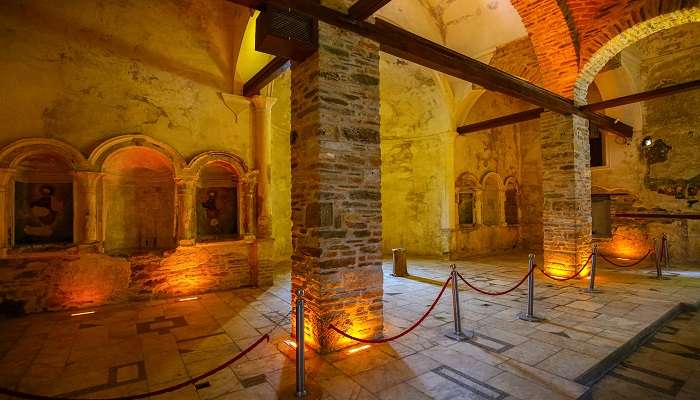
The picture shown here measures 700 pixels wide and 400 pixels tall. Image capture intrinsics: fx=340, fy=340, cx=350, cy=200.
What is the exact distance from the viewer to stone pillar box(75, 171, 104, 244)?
598 centimetres

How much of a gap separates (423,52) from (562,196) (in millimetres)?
5410

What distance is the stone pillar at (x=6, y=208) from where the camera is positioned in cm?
532

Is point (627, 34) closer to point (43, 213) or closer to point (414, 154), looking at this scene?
point (414, 154)

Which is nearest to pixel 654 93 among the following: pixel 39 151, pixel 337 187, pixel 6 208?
pixel 337 187

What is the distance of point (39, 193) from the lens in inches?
235

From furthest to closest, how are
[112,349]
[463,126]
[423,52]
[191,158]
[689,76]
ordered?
[463,126] < [689,76] < [191,158] < [423,52] < [112,349]

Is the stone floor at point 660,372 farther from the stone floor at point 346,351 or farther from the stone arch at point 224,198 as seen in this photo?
the stone arch at point 224,198

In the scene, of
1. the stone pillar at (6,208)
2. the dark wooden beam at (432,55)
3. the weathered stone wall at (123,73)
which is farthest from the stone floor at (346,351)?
the dark wooden beam at (432,55)

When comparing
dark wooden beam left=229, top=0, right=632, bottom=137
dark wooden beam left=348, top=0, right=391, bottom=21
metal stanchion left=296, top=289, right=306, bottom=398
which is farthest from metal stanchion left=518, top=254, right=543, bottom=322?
dark wooden beam left=348, top=0, right=391, bottom=21

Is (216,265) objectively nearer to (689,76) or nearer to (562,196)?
(562,196)

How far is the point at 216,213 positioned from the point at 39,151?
3.16 m

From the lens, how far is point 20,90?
544cm

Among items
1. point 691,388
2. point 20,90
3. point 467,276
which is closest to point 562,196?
point 467,276

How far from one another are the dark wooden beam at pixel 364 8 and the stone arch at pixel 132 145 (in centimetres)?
450
